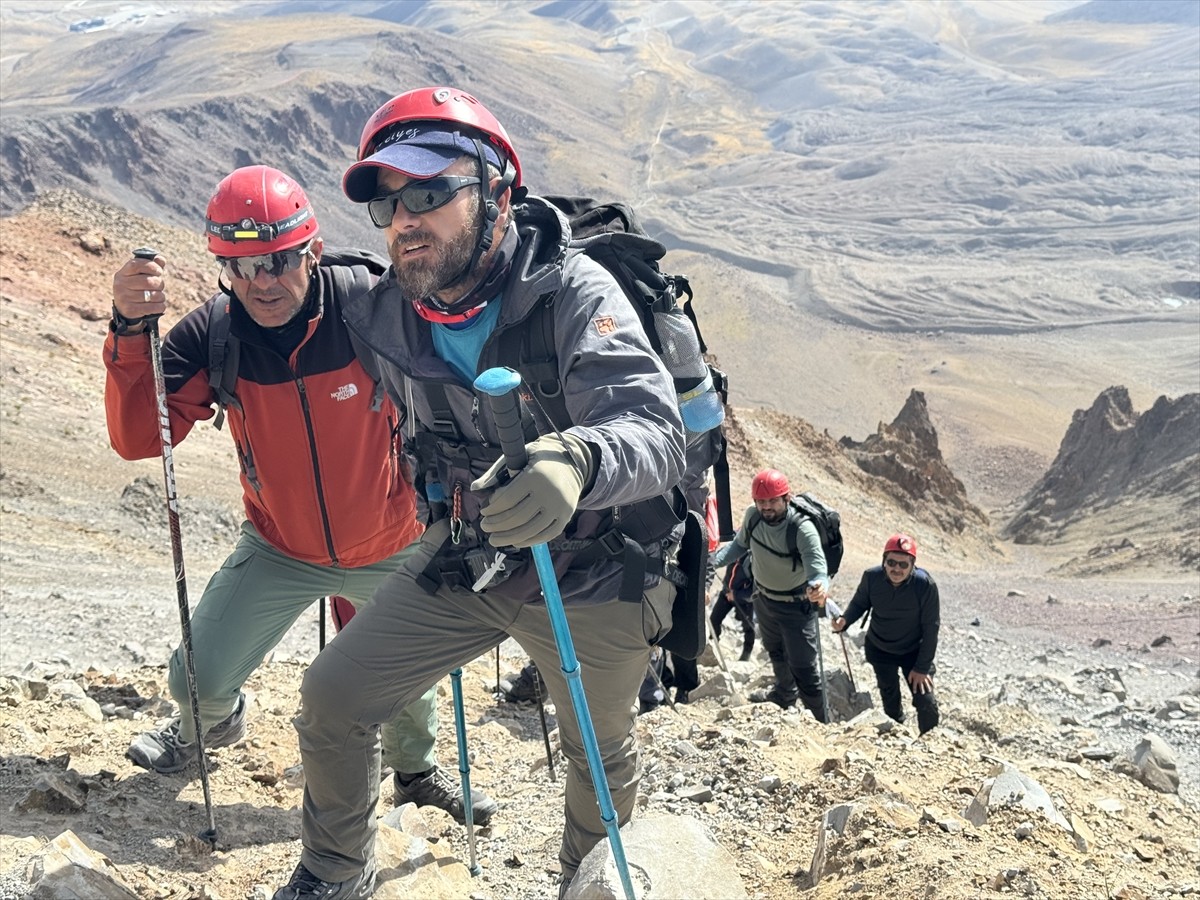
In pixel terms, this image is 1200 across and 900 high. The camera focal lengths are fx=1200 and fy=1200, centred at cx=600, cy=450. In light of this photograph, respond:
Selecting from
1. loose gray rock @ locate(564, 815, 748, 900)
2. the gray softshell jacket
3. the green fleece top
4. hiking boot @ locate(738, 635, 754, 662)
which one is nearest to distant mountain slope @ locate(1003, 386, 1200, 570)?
hiking boot @ locate(738, 635, 754, 662)

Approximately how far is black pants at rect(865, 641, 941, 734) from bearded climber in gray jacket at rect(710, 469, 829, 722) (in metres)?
0.51

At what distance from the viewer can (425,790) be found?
17.4 ft

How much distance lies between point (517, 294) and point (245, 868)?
2591mm

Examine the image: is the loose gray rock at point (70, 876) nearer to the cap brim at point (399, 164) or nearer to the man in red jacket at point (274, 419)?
the man in red jacket at point (274, 419)

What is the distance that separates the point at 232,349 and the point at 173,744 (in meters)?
1.85

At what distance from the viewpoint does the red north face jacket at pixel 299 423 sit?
4688mm

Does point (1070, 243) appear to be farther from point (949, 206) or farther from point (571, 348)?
point (571, 348)

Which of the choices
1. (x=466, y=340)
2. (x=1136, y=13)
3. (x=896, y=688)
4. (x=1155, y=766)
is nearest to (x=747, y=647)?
(x=896, y=688)

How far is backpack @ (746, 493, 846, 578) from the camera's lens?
8883mm

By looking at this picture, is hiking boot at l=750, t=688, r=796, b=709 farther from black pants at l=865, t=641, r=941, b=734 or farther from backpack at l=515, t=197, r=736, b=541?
backpack at l=515, t=197, r=736, b=541

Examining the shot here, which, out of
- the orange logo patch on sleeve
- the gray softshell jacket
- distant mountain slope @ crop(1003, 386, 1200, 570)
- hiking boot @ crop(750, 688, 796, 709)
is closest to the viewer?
the gray softshell jacket

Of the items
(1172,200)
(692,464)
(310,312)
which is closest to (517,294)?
(692,464)

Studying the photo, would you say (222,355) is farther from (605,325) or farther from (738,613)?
(738,613)

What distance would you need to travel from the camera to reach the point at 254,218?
15.3ft
